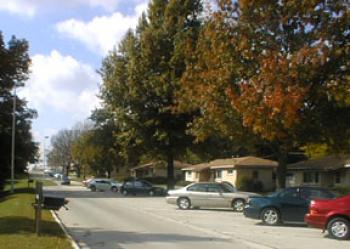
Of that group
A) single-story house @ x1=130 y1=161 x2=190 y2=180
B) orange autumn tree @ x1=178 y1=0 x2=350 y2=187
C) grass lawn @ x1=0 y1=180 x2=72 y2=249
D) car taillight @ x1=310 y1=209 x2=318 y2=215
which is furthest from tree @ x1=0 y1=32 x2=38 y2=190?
single-story house @ x1=130 y1=161 x2=190 y2=180

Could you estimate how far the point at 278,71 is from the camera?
3105 centimetres

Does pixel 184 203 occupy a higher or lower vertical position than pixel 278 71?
lower

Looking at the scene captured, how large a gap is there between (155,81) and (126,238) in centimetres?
3406

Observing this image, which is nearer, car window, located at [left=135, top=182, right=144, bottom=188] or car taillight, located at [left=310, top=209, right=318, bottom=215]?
car taillight, located at [left=310, top=209, right=318, bottom=215]

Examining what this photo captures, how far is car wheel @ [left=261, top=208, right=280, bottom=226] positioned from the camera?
23.3 m

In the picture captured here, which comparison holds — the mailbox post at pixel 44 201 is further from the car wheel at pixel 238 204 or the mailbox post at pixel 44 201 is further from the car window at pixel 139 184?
the car window at pixel 139 184

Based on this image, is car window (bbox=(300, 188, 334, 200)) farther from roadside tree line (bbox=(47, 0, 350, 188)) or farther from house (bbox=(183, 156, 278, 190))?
house (bbox=(183, 156, 278, 190))

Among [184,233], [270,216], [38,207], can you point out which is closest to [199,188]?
[270,216]

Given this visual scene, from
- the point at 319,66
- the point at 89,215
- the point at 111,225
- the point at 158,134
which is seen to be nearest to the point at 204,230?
the point at 111,225

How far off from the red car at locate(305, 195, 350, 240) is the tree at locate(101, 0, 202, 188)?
101 ft

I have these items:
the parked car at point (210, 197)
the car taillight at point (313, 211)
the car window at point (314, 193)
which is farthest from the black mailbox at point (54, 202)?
the parked car at point (210, 197)

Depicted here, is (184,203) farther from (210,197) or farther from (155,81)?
(155,81)

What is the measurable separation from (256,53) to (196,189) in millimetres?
7628

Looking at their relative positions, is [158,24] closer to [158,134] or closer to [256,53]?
[158,134]
